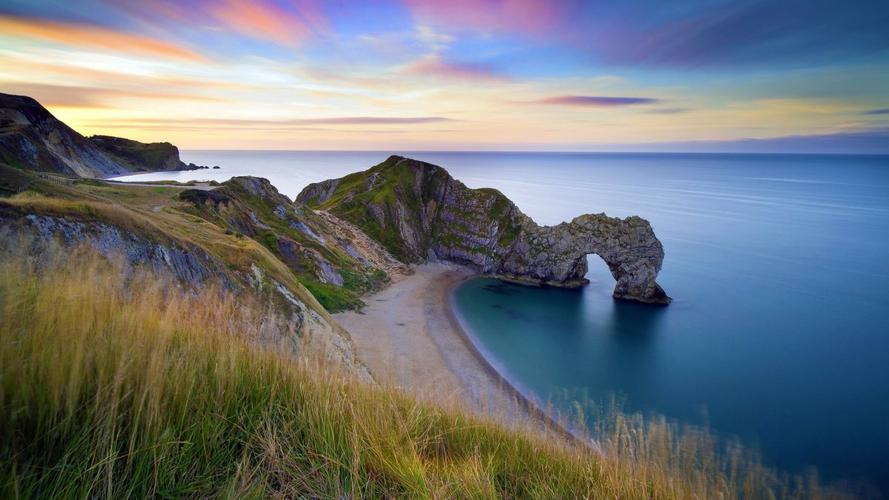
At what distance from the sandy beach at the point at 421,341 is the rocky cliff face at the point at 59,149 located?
41951 millimetres

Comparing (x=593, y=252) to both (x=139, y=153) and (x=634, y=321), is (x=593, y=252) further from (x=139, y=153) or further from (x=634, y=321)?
(x=139, y=153)

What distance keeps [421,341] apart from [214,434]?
31563mm

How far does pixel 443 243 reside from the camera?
206 feet

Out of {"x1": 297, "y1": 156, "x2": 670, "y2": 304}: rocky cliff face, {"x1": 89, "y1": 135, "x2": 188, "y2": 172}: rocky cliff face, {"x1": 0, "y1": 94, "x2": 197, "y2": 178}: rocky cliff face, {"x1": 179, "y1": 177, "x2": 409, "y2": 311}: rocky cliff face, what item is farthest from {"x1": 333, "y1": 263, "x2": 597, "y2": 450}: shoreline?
{"x1": 89, "y1": 135, "x2": 188, "y2": 172}: rocky cliff face

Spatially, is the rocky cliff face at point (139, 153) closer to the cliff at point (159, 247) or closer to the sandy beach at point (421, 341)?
the sandy beach at point (421, 341)

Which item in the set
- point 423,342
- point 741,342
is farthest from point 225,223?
point 741,342

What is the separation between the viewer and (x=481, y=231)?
61.2 metres

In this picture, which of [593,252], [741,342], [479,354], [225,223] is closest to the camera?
[225,223]

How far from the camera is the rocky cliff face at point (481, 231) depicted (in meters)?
48.5

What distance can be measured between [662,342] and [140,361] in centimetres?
4184

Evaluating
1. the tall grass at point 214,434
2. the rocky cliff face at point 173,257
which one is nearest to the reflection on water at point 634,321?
the rocky cliff face at point 173,257

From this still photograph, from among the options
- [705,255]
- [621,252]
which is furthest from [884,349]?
[705,255]

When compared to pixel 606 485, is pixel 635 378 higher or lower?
lower

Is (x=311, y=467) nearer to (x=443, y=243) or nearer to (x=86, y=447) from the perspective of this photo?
(x=86, y=447)
